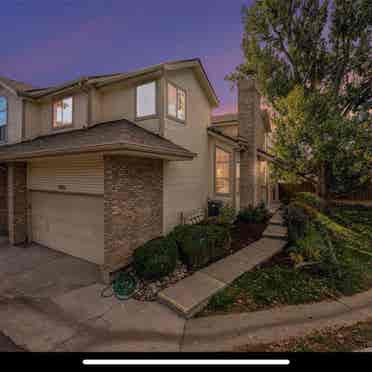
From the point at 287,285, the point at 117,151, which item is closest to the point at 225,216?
the point at 287,285

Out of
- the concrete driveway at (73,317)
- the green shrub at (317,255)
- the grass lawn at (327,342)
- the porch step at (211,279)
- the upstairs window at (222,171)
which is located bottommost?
the concrete driveway at (73,317)

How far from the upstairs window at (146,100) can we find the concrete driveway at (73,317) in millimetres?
5803

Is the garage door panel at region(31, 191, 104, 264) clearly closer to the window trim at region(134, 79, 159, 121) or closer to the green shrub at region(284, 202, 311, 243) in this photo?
the window trim at region(134, 79, 159, 121)

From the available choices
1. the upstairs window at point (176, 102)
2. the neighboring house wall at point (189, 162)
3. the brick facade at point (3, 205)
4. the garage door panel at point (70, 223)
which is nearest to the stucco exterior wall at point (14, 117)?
the brick facade at point (3, 205)

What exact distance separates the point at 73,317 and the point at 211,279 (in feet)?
10.7

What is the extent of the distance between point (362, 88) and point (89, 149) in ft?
41.9

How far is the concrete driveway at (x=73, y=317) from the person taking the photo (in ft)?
10.5

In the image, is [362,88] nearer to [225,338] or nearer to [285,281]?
[285,281]

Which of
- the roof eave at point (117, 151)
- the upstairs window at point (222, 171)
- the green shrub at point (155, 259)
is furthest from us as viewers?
the upstairs window at point (222, 171)

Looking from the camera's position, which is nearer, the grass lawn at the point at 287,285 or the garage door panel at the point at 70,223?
the grass lawn at the point at 287,285

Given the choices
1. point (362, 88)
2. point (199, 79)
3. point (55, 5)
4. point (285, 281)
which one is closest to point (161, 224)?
point (285, 281)

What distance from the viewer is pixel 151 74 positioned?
683 cm

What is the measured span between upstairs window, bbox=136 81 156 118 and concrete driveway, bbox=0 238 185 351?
580cm
